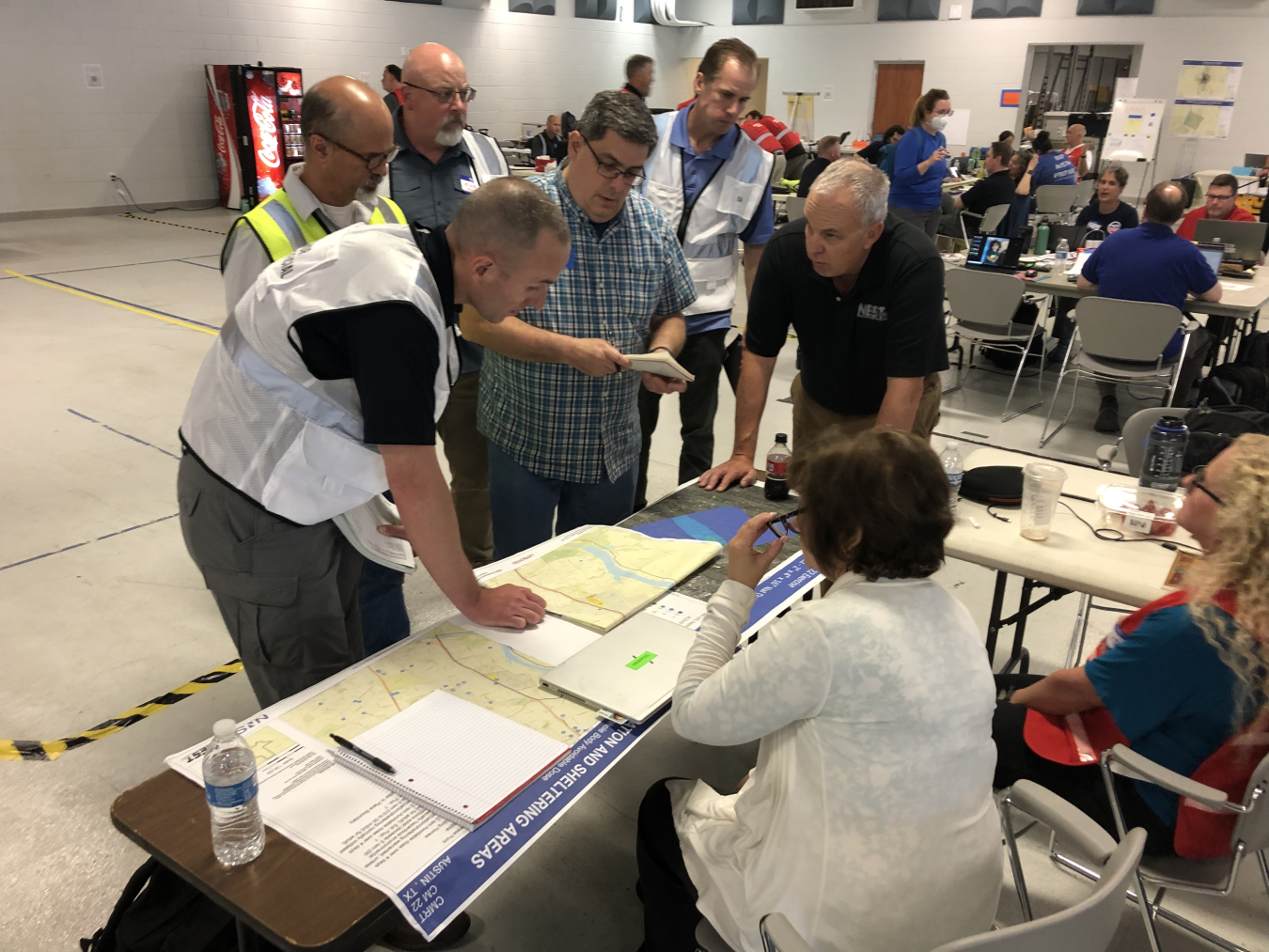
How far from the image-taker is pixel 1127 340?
4.64 metres

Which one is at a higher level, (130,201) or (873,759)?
(873,759)

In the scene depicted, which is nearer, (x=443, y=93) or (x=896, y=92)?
(x=443, y=93)

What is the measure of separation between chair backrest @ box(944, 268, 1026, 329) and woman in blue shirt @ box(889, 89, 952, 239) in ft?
7.77

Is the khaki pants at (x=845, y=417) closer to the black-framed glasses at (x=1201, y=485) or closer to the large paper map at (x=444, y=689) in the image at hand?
the black-framed glasses at (x=1201, y=485)

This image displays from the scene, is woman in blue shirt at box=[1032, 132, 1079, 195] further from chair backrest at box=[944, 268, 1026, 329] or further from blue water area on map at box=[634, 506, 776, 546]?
blue water area on map at box=[634, 506, 776, 546]

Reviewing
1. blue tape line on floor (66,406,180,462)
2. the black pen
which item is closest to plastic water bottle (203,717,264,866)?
the black pen

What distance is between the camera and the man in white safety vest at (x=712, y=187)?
3.07m

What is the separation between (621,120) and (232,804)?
1591 mm

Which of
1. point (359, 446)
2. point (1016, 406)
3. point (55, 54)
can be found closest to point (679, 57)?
point (55, 54)

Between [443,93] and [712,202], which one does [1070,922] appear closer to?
[712,202]

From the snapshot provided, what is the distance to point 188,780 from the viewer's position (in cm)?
134

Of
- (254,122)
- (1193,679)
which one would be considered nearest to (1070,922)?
(1193,679)

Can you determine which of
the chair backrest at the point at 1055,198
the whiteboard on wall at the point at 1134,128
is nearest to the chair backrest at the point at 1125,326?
the chair backrest at the point at 1055,198

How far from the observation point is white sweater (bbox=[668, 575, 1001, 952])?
1.19 m
